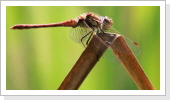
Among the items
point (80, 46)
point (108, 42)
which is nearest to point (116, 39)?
point (108, 42)

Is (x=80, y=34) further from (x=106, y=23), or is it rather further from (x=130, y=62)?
(x=130, y=62)

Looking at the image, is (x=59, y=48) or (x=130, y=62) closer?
(x=130, y=62)

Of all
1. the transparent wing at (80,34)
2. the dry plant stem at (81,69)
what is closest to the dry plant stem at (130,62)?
the dry plant stem at (81,69)

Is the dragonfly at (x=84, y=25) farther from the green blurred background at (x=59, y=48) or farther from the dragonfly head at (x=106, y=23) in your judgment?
the green blurred background at (x=59, y=48)

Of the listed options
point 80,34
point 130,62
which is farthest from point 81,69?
point 80,34

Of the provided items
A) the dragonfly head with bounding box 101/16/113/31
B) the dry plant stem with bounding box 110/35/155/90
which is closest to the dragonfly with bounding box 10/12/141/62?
the dragonfly head with bounding box 101/16/113/31

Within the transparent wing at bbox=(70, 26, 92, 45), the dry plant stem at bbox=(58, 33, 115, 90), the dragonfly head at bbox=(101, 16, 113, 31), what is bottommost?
the dry plant stem at bbox=(58, 33, 115, 90)

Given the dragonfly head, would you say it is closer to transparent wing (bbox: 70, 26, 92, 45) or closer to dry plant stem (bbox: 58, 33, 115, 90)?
transparent wing (bbox: 70, 26, 92, 45)
